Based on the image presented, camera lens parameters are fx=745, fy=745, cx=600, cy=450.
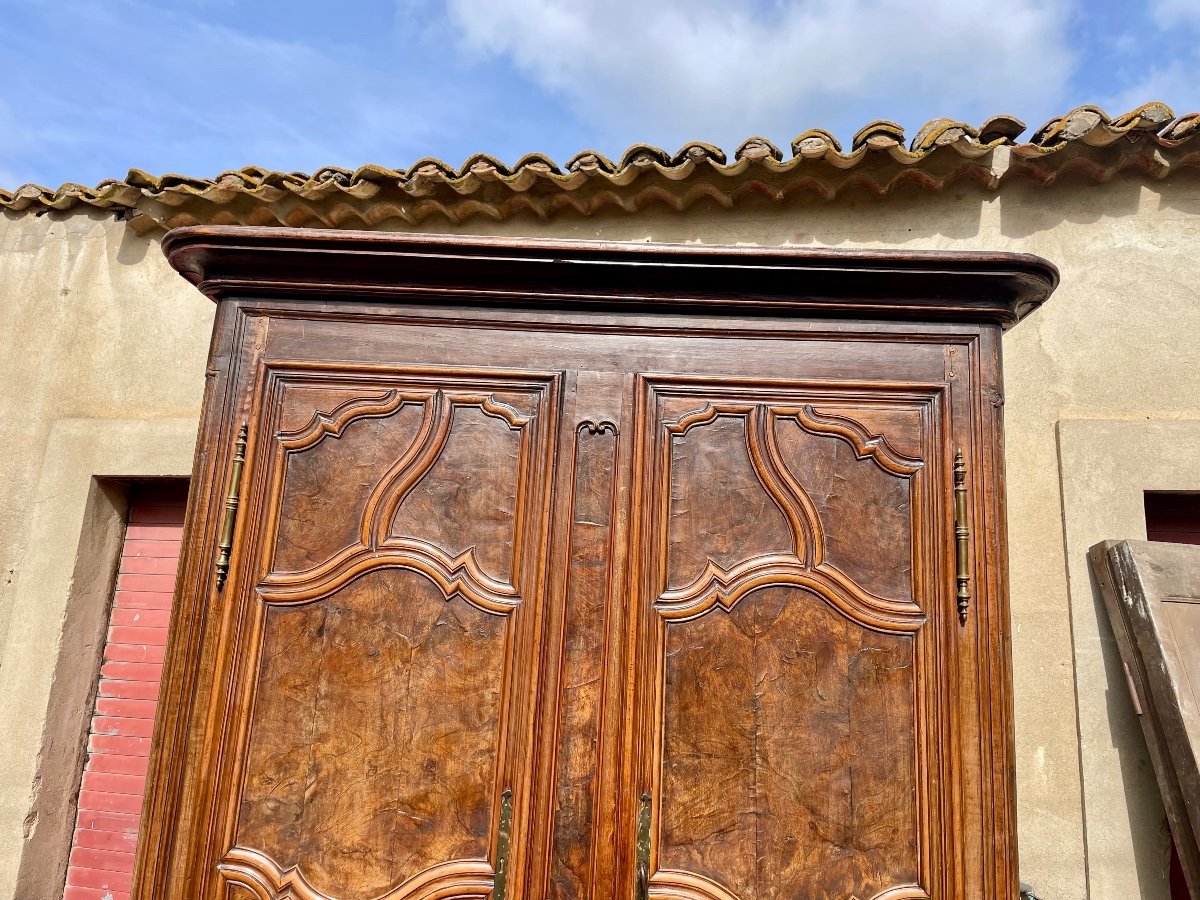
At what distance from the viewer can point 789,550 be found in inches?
71.6

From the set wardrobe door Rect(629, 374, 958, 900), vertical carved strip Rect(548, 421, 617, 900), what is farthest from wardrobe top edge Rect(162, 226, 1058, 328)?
vertical carved strip Rect(548, 421, 617, 900)

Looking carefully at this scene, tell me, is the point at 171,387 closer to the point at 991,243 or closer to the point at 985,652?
the point at 985,652

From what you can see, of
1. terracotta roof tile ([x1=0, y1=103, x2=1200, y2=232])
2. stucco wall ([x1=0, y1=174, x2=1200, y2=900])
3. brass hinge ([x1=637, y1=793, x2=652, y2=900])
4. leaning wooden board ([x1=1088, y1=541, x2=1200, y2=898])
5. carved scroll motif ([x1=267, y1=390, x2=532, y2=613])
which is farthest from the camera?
terracotta roof tile ([x1=0, y1=103, x2=1200, y2=232])

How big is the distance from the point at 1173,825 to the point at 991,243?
6.38 ft

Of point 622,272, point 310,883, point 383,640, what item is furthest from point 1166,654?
point 310,883

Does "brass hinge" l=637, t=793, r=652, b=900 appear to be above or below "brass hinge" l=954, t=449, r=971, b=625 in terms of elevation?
below

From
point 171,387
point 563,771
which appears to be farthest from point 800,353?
point 171,387

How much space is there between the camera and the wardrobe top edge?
1.84 metres

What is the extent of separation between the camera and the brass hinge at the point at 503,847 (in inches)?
66.7

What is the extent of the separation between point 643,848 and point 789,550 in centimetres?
77

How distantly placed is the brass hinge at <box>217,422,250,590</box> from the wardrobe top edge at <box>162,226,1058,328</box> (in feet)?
1.37

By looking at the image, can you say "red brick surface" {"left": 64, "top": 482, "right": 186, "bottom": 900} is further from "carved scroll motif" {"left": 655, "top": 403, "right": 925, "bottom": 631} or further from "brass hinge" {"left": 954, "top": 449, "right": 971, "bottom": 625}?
"brass hinge" {"left": 954, "top": 449, "right": 971, "bottom": 625}

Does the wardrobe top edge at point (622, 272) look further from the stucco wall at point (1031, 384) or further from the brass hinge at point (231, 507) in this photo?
the stucco wall at point (1031, 384)

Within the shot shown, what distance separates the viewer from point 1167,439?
2.48 meters
